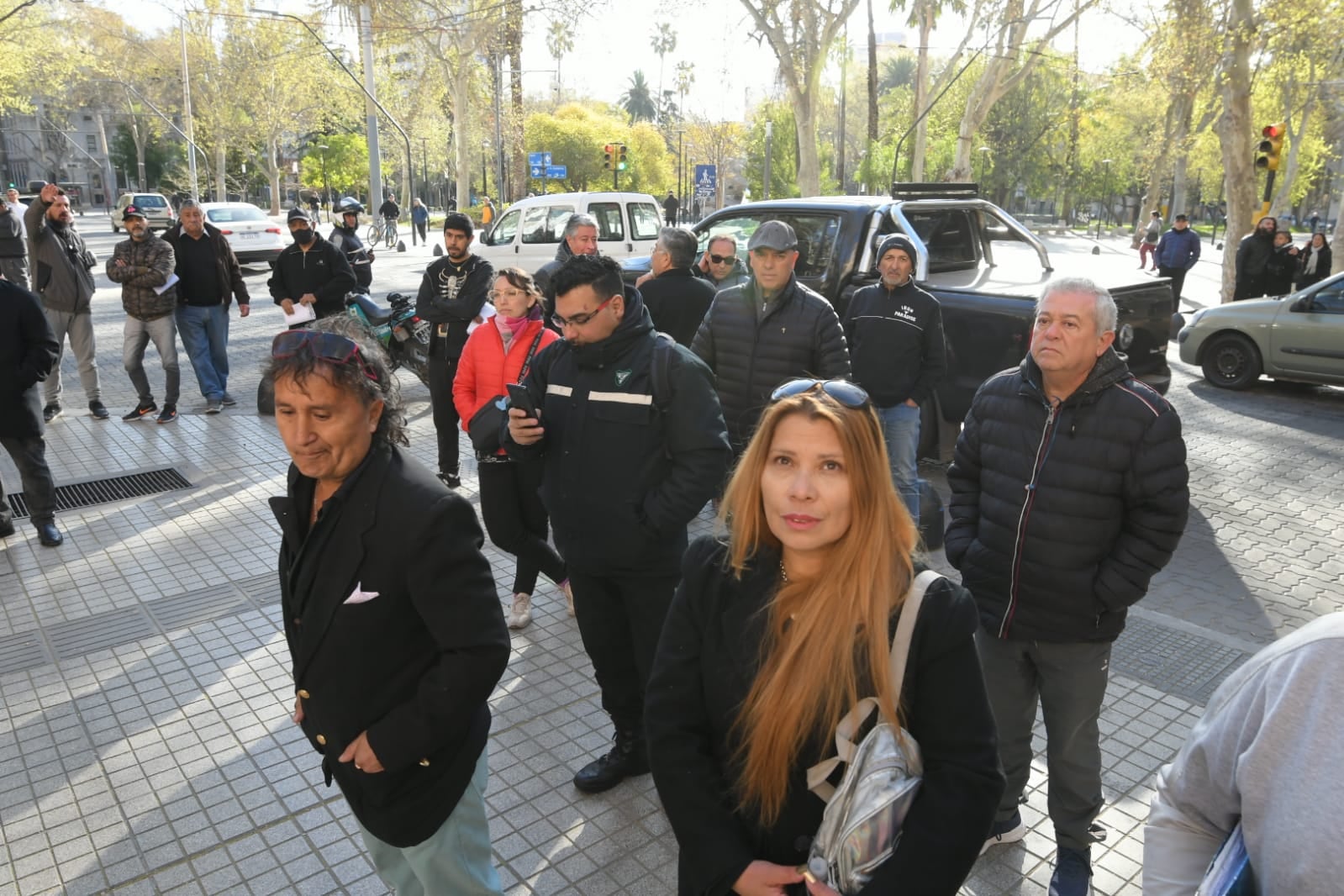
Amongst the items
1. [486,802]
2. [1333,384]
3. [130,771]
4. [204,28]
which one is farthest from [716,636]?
[204,28]

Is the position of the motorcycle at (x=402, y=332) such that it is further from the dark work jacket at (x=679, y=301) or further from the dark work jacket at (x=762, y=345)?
the dark work jacket at (x=762, y=345)

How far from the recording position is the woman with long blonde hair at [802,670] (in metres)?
1.65

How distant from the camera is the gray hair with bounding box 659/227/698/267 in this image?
624 centimetres

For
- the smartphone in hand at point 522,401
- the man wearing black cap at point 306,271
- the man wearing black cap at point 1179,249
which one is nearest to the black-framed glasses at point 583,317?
the smartphone in hand at point 522,401

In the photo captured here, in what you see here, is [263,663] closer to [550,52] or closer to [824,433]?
[824,433]

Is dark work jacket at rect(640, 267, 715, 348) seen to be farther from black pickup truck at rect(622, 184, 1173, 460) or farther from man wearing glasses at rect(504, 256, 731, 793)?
man wearing glasses at rect(504, 256, 731, 793)

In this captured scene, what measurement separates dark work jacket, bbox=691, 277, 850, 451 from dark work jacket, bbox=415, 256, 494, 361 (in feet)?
6.72

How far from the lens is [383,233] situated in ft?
96.6

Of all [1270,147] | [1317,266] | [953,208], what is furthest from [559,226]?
[1317,266]

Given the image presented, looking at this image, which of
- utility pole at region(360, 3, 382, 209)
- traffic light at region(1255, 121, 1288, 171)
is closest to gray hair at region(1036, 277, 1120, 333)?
traffic light at region(1255, 121, 1288, 171)

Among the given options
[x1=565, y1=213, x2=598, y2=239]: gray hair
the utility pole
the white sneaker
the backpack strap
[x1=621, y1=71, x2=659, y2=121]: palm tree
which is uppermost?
[x1=621, y1=71, x2=659, y2=121]: palm tree

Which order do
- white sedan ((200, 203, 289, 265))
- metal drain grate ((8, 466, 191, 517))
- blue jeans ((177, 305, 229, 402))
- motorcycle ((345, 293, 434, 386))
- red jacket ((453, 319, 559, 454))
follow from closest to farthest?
red jacket ((453, 319, 559, 454))
metal drain grate ((8, 466, 191, 517))
blue jeans ((177, 305, 229, 402))
motorcycle ((345, 293, 434, 386))
white sedan ((200, 203, 289, 265))

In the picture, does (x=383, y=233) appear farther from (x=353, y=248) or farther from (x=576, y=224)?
(x=576, y=224)

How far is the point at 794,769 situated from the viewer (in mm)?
1697
